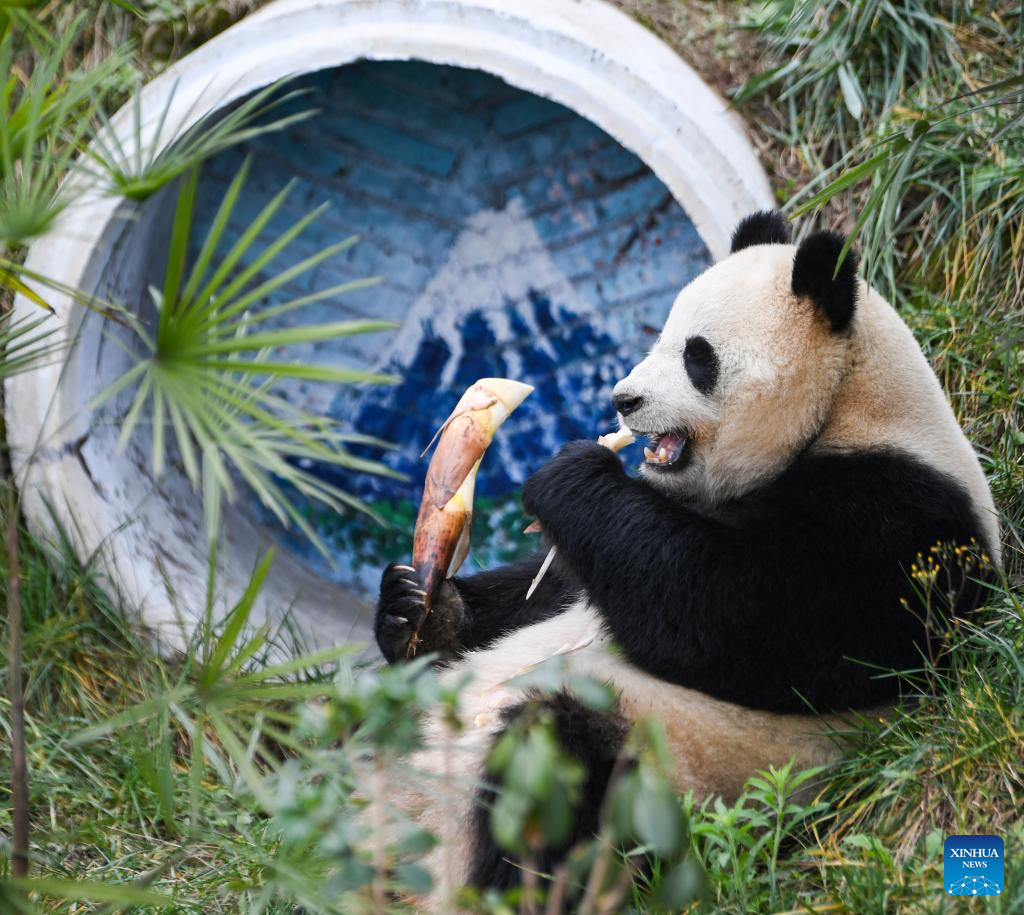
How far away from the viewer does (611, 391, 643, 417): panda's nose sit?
3.27 metres

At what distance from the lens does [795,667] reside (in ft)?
9.77

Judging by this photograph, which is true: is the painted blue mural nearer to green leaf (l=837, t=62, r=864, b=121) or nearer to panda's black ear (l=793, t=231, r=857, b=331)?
green leaf (l=837, t=62, r=864, b=121)

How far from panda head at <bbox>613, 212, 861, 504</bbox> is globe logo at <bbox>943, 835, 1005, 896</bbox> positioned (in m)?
1.08

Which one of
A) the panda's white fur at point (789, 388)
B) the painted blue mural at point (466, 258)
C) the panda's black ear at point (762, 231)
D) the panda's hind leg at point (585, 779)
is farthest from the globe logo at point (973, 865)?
the painted blue mural at point (466, 258)

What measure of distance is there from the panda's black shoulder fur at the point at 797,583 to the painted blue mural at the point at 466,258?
7.72 ft

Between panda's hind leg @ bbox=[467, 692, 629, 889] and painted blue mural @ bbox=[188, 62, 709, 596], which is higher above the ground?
painted blue mural @ bbox=[188, 62, 709, 596]

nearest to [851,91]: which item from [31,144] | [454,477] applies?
[454,477]

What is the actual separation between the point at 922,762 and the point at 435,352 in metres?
3.36

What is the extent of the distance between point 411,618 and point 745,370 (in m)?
1.31

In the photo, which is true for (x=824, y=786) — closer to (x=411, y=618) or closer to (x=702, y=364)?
(x=702, y=364)

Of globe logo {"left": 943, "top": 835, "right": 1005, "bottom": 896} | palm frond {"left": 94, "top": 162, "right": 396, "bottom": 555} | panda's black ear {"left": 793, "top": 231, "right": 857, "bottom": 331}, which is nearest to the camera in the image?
palm frond {"left": 94, "top": 162, "right": 396, "bottom": 555}

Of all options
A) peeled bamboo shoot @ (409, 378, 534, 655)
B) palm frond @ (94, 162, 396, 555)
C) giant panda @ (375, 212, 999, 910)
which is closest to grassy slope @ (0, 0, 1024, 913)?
giant panda @ (375, 212, 999, 910)

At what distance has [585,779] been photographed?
9.25 feet

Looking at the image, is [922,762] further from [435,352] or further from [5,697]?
[435,352]
